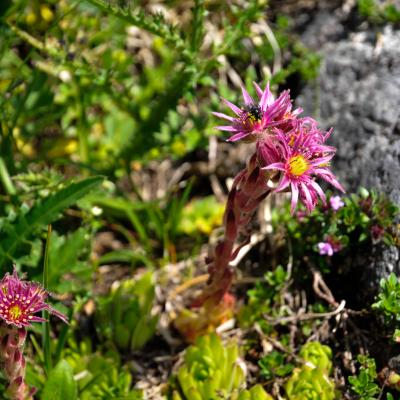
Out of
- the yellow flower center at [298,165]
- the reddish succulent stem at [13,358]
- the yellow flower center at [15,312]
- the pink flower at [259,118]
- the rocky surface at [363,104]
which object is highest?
the pink flower at [259,118]

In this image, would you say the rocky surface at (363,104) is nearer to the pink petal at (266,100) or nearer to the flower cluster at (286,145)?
the flower cluster at (286,145)

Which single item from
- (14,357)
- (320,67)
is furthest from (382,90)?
(14,357)

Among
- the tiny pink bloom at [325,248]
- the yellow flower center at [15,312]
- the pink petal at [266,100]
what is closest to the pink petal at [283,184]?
the pink petal at [266,100]

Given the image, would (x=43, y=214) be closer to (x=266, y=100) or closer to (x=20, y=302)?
(x=20, y=302)

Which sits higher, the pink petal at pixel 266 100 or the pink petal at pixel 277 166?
the pink petal at pixel 266 100

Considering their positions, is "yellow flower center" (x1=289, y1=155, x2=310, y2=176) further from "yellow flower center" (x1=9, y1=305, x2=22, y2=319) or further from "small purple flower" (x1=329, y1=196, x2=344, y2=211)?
"yellow flower center" (x1=9, y1=305, x2=22, y2=319)

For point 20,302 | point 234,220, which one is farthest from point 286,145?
point 20,302
